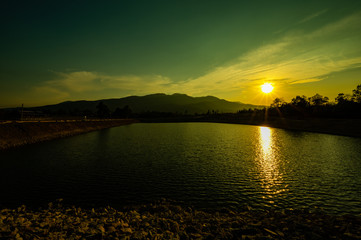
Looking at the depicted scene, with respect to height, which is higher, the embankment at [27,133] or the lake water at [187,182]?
the embankment at [27,133]

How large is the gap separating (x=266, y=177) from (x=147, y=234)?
17.8 meters

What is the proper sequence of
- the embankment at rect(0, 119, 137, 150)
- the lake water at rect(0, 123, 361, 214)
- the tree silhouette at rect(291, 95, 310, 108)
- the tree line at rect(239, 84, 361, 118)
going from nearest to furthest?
1. the lake water at rect(0, 123, 361, 214)
2. the embankment at rect(0, 119, 137, 150)
3. the tree line at rect(239, 84, 361, 118)
4. the tree silhouette at rect(291, 95, 310, 108)

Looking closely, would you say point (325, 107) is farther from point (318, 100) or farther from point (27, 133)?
point (27, 133)

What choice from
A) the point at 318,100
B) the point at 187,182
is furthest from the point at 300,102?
the point at 187,182

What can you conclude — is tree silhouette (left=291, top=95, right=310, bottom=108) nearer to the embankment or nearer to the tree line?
the tree line

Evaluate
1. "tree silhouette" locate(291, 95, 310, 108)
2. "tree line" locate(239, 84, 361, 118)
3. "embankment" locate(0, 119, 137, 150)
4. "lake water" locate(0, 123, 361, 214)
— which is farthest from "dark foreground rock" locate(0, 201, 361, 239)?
"tree silhouette" locate(291, 95, 310, 108)

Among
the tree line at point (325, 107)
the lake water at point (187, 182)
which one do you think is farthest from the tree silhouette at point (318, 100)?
the lake water at point (187, 182)

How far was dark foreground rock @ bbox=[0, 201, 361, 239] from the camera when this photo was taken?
352 inches

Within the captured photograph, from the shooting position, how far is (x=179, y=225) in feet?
34.2

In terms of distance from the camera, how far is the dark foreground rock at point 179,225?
29.3 feet

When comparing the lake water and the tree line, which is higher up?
the tree line

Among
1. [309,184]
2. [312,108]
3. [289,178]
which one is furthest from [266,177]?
[312,108]

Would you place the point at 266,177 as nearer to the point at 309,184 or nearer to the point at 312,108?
the point at 309,184

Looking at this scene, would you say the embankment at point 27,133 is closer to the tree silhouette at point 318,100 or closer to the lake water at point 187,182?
the lake water at point 187,182
